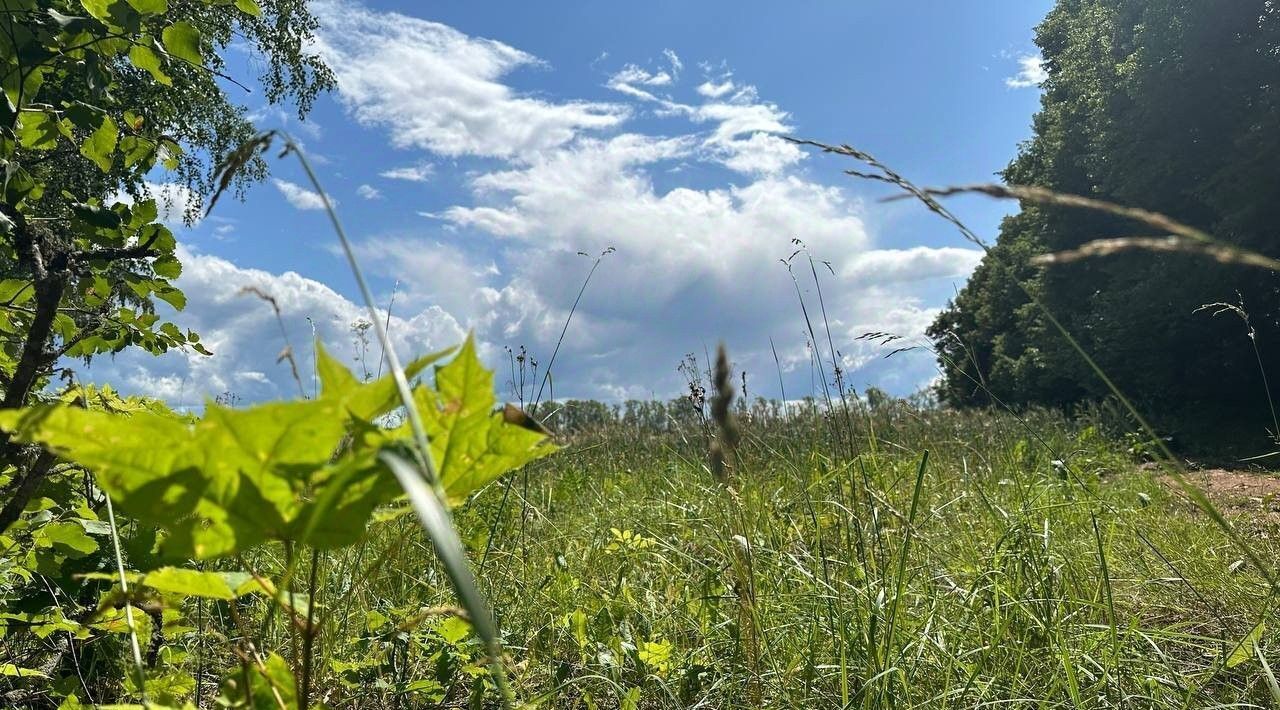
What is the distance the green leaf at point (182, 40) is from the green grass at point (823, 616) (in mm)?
1020

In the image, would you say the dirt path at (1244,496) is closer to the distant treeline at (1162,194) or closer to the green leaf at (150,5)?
the green leaf at (150,5)

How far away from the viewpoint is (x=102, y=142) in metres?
1.56

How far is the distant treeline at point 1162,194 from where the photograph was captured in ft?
47.2

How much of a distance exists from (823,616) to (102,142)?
1937mm

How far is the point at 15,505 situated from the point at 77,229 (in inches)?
28.2

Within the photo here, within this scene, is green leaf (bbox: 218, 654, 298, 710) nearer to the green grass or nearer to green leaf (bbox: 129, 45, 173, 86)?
the green grass

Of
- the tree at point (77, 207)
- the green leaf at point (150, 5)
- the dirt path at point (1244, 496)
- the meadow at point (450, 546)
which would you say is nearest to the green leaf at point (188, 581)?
the meadow at point (450, 546)

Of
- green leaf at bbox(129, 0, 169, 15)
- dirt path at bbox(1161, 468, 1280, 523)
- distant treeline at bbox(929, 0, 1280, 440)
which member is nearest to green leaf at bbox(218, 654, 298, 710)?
green leaf at bbox(129, 0, 169, 15)

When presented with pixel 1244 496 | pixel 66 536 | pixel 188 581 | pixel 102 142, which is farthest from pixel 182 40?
pixel 1244 496

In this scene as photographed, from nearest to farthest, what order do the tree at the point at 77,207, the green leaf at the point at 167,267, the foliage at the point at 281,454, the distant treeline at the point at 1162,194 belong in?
the foliage at the point at 281,454 < the tree at the point at 77,207 < the green leaf at the point at 167,267 < the distant treeline at the point at 1162,194

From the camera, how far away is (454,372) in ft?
1.82

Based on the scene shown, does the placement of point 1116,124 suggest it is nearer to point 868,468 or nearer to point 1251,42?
point 1251,42

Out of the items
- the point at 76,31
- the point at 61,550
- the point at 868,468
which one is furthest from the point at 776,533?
the point at 76,31

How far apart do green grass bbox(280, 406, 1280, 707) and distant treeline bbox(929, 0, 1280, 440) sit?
1195 cm
